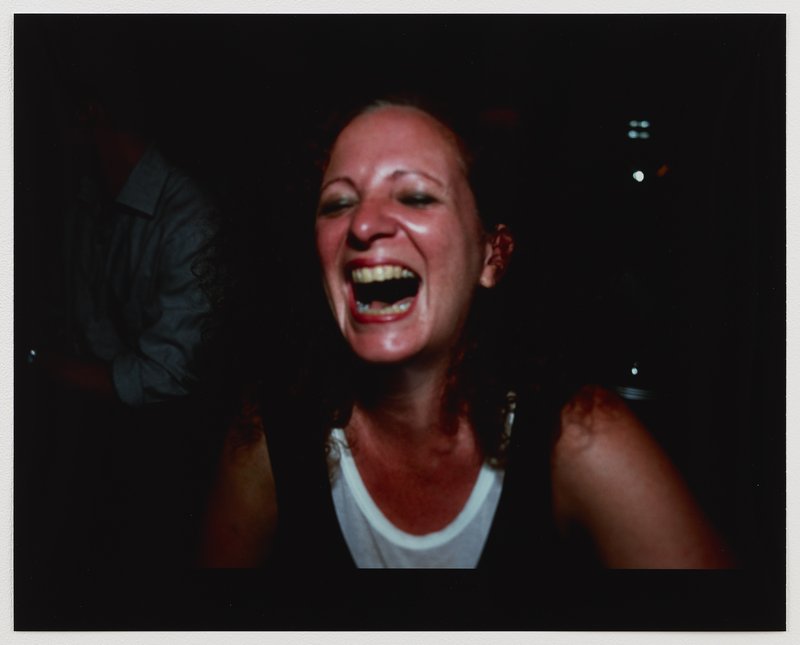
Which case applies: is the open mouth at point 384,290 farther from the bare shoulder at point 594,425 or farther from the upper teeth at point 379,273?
the bare shoulder at point 594,425

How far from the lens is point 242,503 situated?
1462mm

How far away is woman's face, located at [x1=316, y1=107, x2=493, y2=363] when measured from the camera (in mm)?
1381

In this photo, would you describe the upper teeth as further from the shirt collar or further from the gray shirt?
the shirt collar

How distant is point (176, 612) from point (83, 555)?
0.20 m

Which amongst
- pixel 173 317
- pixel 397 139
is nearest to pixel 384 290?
pixel 397 139

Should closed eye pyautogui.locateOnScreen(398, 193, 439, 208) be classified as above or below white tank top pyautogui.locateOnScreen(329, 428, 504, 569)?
above

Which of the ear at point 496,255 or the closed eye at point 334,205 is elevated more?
the closed eye at point 334,205

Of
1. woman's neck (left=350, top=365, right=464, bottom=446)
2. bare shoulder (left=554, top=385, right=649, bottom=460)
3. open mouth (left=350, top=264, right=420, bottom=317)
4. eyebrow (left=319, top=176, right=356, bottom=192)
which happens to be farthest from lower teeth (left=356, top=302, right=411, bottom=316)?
bare shoulder (left=554, top=385, right=649, bottom=460)

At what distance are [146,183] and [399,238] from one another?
1.51 feet

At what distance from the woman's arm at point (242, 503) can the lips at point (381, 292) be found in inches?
10.7

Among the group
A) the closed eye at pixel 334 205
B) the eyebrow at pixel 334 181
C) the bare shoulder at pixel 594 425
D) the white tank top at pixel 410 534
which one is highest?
the eyebrow at pixel 334 181

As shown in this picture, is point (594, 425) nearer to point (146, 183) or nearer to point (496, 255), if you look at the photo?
point (496, 255)

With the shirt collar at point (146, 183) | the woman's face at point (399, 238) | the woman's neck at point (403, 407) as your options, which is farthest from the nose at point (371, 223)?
the shirt collar at point (146, 183)

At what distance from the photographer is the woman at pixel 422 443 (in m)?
1.39
